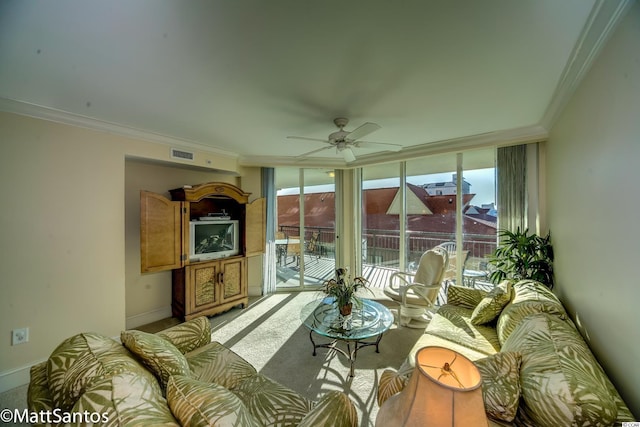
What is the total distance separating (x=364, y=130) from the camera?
2102 mm

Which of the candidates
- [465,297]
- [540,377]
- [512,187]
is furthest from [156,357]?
[512,187]

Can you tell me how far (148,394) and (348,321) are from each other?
173cm

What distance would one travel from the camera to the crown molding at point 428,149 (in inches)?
110

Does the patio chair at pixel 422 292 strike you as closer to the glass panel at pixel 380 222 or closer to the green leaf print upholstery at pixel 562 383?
the glass panel at pixel 380 222

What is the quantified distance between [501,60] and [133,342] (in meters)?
2.69

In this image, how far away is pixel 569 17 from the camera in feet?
3.99

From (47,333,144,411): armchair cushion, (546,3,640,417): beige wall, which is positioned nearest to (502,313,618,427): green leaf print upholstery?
(546,3,640,417): beige wall

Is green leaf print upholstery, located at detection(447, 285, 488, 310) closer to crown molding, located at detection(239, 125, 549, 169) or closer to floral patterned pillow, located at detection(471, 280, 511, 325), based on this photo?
floral patterned pillow, located at detection(471, 280, 511, 325)

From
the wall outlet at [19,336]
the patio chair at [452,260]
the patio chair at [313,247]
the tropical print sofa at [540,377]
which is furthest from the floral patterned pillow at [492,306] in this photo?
the wall outlet at [19,336]

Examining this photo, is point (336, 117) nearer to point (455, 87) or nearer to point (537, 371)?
point (455, 87)

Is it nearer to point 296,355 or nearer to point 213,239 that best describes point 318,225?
point 213,239

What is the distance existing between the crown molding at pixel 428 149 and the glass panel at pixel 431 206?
12.3 inches

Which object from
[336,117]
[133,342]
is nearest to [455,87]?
[336,117]

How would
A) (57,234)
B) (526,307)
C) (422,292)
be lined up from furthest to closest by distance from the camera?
(422,292) → (57,234) → (526,307)
